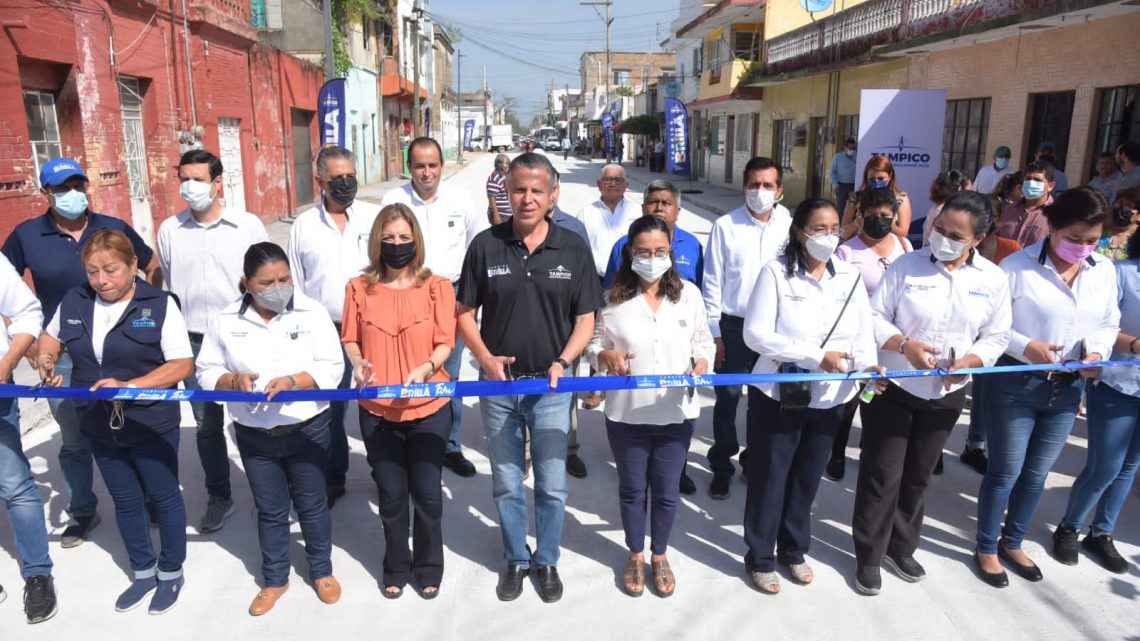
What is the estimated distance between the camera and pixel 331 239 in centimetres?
418

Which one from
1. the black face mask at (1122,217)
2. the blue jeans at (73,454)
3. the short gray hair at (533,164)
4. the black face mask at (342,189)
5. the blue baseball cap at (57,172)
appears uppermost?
the short gray hair at (533,164)

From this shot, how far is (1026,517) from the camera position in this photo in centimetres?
368

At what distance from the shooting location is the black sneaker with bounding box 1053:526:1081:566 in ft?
12.4

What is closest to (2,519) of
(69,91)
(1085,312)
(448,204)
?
(448,204)

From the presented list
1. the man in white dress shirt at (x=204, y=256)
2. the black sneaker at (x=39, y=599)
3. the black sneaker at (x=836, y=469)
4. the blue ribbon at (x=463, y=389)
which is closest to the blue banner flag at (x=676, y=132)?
the black sneaker at (x=836, y=469)

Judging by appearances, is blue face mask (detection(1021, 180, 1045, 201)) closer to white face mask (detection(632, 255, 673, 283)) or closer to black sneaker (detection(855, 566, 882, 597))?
black sneaker (detection(855, 566, 882, 597))

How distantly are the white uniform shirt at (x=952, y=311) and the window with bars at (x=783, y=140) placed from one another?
61.6ft

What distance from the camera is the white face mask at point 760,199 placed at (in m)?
→ 4.25

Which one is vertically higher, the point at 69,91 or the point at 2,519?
the point at 69,91

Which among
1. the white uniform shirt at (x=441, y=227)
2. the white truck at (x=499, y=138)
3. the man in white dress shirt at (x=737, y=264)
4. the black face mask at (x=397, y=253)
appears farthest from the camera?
the white truck at (x=499, y=138)

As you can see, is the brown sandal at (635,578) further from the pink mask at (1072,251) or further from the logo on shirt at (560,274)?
the pink mask at (1072,251)

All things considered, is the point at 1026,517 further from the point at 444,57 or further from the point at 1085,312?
the point at 444,57

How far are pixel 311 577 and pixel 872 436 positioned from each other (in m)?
2.71

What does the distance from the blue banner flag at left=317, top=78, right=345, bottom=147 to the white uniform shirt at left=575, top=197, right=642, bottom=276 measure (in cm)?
1198
